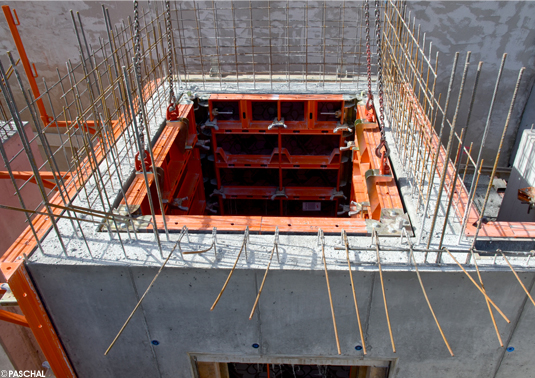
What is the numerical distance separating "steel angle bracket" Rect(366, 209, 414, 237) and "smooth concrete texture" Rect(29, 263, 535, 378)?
60cm

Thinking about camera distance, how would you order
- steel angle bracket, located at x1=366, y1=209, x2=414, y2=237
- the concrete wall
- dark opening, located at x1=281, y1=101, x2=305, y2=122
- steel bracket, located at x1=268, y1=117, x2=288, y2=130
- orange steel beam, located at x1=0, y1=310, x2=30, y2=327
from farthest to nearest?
the concrete wall, dark opening, located at x1=281, y1=101, x2=305, y2=122, steel bracket, located at x1=268, y1=117, x2=288, y2=130, orange steel beam, located at x1=0, y1=310, x2=30, y2=327, steel angle bracket, located at x1=366, y1=209, x2=414, y2=237

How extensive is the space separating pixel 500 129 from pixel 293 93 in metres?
6.18

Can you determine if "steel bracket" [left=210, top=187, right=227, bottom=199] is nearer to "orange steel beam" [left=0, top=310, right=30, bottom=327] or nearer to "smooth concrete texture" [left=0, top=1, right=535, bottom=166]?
"smooth concrete texture" [left=0, top=1, right=535, bottom=166]

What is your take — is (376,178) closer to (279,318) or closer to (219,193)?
(279,318)

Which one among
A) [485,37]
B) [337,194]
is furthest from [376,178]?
[485,37]

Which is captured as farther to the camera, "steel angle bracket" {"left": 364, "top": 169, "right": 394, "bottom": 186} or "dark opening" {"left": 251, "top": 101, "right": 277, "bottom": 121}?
"dark opening" {"left": 251, "top": 101, "right": 277, "bottom": 121}

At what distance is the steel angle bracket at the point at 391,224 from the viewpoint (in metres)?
4.50

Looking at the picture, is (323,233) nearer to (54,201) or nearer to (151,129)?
(54,201)

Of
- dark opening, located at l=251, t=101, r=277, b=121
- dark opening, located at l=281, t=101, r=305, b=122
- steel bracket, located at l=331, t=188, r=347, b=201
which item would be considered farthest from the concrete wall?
dark opening, located at l=251, t=101, r=277, b=121

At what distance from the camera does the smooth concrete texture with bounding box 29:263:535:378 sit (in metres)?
4.12

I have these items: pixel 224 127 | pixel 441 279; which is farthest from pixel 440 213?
pixel 224 127

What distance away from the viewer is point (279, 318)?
4.46 m

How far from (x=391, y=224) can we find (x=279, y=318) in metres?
1.60

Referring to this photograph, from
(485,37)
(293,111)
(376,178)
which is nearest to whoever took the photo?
(376,178)
